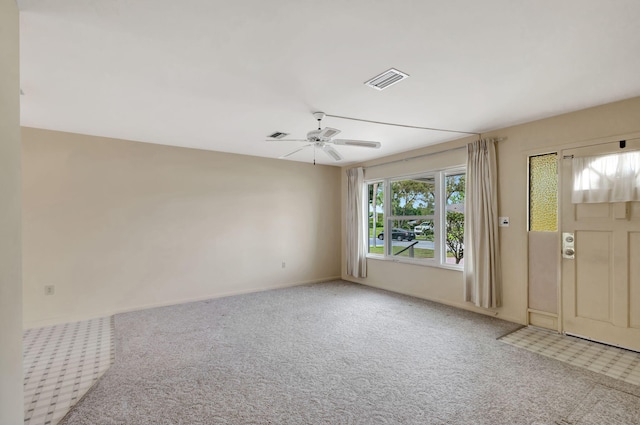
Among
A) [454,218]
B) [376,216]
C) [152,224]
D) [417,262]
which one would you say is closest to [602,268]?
[454,218]

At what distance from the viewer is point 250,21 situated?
1854 mm

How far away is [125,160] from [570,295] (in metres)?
6.11

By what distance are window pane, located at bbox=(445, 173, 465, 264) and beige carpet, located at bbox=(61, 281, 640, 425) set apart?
3.56 feet

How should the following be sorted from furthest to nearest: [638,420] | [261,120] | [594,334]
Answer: [261,120] < [594,334] < [638,420]

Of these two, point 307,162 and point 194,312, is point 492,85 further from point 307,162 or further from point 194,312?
point 194,312

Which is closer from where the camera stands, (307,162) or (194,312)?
(194,312)

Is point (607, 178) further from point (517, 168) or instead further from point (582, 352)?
point (582, 352)

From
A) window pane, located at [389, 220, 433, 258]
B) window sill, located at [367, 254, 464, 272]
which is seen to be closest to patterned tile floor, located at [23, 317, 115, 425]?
window sill, located at [367, 254, 464, 272]

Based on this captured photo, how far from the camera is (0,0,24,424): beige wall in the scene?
1.42 m

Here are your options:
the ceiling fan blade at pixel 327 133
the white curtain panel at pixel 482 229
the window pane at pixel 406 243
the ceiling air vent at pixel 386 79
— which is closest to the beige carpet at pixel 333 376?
the white curtain panel at pixel 482 229


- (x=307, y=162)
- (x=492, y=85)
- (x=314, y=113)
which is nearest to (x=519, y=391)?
(x=492, y=85)

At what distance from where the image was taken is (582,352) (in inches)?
120

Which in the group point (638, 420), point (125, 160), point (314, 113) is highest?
point (314, 113)

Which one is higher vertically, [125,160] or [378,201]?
[125,160]
